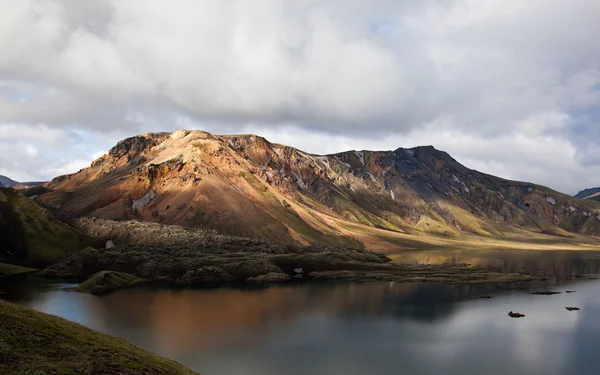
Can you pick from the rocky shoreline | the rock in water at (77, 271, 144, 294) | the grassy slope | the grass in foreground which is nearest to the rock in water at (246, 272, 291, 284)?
the rocky shoreline

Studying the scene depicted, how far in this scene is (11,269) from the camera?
139625 mm

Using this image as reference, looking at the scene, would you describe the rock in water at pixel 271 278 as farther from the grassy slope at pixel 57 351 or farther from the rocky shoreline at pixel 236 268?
the grassy slope at pixel 57 351

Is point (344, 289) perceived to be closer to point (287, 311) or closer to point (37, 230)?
point (287, 311)

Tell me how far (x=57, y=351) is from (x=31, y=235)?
150044mm

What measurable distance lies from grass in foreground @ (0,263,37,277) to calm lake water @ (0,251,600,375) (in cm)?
1406

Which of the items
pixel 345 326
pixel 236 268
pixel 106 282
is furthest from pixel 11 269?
pixel 345 326

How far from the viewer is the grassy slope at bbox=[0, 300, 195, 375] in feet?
93.2

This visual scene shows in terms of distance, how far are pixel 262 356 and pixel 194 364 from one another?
31.6 ft

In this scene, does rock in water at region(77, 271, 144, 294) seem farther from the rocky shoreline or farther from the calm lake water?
the rocky shoreline

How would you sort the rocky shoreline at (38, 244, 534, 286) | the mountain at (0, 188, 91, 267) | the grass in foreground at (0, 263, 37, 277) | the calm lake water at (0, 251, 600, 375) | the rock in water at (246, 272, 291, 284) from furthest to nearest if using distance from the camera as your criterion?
the mountain at (0, 188, 91, 267) → the rocky shoreline at (38, 244, 534, 286) → the rock in water at (246, 272, 291, 284) → the grass in foreground at (0, 263, 37, 277) → the calm lake water at (0, 251, 600, 375)

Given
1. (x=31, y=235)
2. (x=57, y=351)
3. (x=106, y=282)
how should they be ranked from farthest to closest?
(x=31, y=235) → (x=106, y=282) → (x=57, y=351)

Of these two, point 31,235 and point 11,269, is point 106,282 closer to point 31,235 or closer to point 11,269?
point 11,269

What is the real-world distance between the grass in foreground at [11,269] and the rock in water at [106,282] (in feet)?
122

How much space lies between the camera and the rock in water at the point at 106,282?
112056 millimetres
